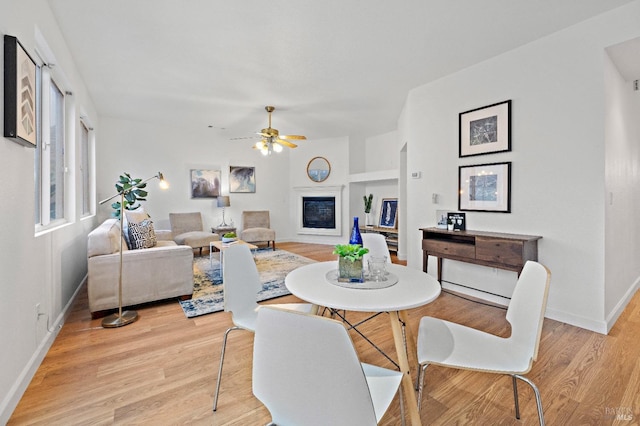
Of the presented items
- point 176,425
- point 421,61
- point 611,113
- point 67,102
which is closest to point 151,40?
point 67,102

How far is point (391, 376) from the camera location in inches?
45.6

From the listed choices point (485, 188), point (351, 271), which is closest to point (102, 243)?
point (351, 271)

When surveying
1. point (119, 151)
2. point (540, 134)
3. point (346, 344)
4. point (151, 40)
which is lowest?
point (346, 344)

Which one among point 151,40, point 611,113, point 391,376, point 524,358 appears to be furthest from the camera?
point 151,40

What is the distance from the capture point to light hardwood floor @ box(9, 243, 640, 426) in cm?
153

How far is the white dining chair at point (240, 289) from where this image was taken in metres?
1.71

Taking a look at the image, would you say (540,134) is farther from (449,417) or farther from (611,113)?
(449,417)

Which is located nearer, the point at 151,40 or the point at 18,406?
the point at 18,406

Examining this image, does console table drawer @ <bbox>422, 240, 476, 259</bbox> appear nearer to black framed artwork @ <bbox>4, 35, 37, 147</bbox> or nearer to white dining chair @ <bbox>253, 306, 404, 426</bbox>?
white dining chair @ <bbox>253, 306, 404, 426</bbox>

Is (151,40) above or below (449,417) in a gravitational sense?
above

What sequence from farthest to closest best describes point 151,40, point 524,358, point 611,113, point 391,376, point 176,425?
point 151,40, point 611,113, point 176,425, point 524,358, point 391,376

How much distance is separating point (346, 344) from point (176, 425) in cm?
134

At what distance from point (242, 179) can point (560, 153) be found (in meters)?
5.95

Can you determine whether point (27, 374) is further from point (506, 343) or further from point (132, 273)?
point (506, 343)
